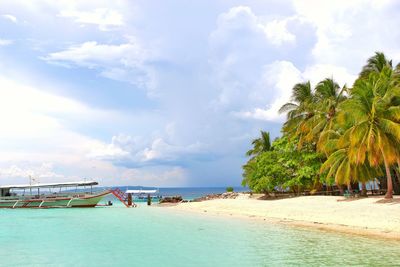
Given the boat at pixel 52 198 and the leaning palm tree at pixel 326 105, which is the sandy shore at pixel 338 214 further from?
the boat at pixel 52 198

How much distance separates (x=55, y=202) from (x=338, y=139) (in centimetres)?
4765

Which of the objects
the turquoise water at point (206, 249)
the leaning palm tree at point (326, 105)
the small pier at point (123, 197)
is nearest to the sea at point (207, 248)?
the turquoise water at point (206, 249)

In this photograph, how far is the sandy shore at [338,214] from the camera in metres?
21.5

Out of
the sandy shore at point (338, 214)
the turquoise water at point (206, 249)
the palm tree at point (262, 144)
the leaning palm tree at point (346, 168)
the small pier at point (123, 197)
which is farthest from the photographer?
the small pier at point (123, 197)

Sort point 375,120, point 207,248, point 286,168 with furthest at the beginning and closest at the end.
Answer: point 286,168
point 375,120
point 207,248

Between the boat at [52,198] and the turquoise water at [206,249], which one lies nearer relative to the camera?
the turquoise water at [206,249]

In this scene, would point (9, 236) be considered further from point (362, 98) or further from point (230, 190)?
point (230, 190)

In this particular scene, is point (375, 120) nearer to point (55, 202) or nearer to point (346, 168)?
point (346, 168)

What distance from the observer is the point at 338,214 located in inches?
1038

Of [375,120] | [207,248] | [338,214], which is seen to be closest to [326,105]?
[375,120]

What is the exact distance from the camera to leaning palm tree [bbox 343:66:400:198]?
2591 centimetres

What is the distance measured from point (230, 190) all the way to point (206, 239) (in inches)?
1767

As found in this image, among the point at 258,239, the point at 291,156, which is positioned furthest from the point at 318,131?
the point at 258,239

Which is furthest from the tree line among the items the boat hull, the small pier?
the boat hull
